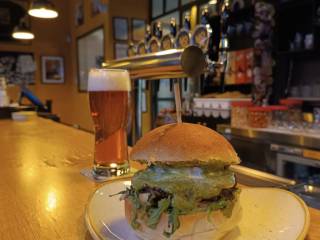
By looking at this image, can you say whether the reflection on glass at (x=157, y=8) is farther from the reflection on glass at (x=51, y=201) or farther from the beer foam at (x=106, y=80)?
the reflection on glass at (x=51, y=201)

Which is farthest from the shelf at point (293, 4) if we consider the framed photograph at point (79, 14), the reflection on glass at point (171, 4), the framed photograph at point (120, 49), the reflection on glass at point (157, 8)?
the framed photograph at point (79, 14)

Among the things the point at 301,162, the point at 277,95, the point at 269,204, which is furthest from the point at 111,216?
the point at 277,95

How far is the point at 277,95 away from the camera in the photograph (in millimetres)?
3635

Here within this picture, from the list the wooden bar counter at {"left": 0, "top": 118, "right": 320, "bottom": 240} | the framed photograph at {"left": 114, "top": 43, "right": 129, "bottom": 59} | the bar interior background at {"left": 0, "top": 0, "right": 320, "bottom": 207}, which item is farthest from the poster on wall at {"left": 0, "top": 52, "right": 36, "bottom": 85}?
the wooden bar counter at {"left": 0, "top": 118, "right": 320, "bottom": 240}

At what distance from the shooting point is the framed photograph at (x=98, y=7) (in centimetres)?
565

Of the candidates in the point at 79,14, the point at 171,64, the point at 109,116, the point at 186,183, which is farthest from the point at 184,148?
the point at 79,14

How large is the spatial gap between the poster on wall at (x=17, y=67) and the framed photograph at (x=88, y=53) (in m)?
1.14

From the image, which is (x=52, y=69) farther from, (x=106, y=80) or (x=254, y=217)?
(x=254, y=217)

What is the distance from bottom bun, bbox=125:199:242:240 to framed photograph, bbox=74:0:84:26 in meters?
7.05

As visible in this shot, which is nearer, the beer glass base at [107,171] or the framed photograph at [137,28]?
the beer glass base at [107,171]

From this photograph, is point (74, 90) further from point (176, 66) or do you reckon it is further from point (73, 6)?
point (176, 66)

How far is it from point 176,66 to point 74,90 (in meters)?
Result: 7.22

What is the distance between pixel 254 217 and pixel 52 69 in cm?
772

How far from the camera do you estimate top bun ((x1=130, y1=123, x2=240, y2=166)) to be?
1.85 feet
